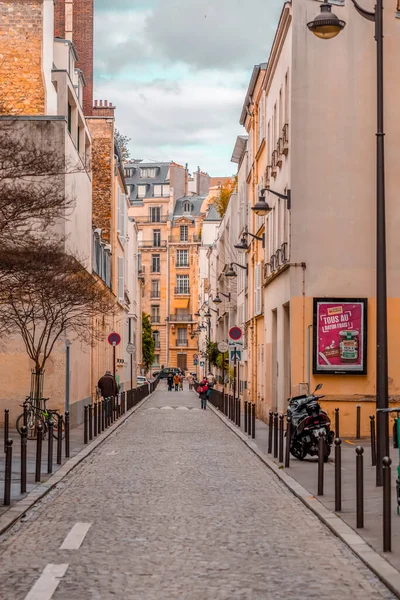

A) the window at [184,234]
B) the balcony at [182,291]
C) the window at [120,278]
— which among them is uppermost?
the window at [184,234]

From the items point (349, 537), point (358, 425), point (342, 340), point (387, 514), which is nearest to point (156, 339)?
point (342, 340)

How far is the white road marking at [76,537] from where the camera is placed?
976 centimetres

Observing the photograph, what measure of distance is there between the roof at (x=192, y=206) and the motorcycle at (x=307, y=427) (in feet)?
382

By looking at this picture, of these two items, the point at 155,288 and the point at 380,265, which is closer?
the point at 380,265

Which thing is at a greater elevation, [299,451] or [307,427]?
[307,427]

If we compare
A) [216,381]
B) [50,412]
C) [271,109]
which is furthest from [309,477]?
[216,381]

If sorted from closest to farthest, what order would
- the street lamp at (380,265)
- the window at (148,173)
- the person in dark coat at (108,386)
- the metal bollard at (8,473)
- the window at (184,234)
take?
the metal bollard at (8,473), the street lamp at (380,265), the person in dark coat at (108,386), the window at (184,234), the window at (148,173)

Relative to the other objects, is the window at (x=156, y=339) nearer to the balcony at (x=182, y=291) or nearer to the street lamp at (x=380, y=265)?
the balcony at (x=182, y=291)

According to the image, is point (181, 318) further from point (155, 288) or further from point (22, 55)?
point (22, 55)

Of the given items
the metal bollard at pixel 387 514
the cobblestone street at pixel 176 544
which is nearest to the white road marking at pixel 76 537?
the cobblestone street at pixel 176 544

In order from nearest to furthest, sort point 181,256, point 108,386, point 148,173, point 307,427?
point 307,427, point 108,386, point 181,256, point 148,173

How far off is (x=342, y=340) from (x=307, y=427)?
6573 millimetres

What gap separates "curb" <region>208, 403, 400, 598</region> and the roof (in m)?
119

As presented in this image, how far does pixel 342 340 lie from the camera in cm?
2505
